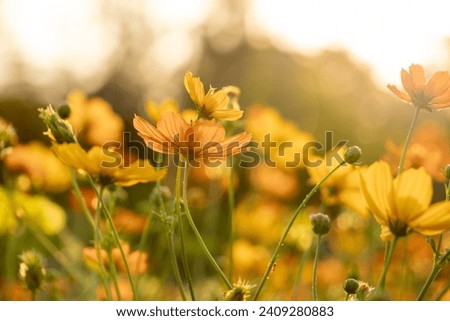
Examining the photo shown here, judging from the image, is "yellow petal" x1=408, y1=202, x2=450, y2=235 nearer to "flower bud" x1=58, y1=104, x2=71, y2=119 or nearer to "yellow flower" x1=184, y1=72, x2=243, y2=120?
"yellow flower" x1=184, y1=72, x2=243, y2=120

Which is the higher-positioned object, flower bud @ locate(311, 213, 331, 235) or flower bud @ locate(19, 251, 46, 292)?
flower bud @ locate(311, 213, 331, 235)

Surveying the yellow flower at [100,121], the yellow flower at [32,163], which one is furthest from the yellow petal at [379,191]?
the yellow flower at [100,121]

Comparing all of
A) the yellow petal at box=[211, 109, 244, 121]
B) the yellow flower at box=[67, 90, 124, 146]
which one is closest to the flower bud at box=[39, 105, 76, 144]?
the yellow petal at box=[211, 109, 244, 121]

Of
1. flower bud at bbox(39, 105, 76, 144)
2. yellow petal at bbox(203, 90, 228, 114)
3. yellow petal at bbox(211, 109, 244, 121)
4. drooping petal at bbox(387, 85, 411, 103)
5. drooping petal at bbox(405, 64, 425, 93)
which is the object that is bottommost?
flower bud at bbox(39, 105, 76, 144)

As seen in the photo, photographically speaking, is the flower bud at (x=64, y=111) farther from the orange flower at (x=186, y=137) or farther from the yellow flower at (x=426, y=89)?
the yellow flower at (x=426, y=89)

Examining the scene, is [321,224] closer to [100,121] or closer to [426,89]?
[426,89]

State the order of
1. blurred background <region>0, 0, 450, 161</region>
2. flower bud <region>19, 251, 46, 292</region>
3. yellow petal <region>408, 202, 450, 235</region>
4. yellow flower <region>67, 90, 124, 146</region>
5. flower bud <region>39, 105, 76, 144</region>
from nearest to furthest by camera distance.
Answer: yellow petal <region>408, 202, 450, 235</region>, flower bud <region>39, 105, 76, 144</region>, flower bud <region>19, 251, 46, 292</region>, yellow flower <region>67, 90, 124, 146</region>, blurred background <region>0, 0, 450, 161</region>
